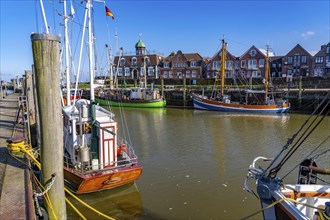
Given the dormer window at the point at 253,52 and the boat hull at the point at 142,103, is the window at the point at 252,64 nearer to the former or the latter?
the dormer window at the point at 253,52

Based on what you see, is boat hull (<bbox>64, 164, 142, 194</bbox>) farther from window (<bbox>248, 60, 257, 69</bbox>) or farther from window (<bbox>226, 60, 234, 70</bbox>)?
window (<bbox>248, 60, 257, 69</bbox>)

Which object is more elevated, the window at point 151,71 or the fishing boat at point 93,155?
the window at point 151,71

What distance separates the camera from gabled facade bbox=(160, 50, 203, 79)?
67875 mm

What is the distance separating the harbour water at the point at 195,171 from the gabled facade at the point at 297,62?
4145 cm

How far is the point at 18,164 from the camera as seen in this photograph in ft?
26.4

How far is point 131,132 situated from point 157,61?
51367 mm

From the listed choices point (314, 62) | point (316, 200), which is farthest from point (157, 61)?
point (316, 200)

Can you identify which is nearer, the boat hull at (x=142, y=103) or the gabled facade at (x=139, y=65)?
the boat hull at (x=142, y=103)

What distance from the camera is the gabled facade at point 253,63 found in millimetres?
62188

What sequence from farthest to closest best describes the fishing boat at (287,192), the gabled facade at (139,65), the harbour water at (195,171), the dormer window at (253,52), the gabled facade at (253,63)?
the gabled facade at (139,65)
the dormer window at (253,52)
the gabled facade at (253,63)
the harbour water at (195,171)
the fishing boat at (287,192)

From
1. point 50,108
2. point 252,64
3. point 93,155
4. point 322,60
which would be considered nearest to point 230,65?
point 252,64

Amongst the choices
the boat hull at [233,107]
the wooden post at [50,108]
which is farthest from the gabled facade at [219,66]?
the wooden post at [50,108]

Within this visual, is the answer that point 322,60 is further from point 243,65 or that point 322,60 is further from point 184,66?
point 184,66

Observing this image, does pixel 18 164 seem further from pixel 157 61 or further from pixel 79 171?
→ pixel 157 61
